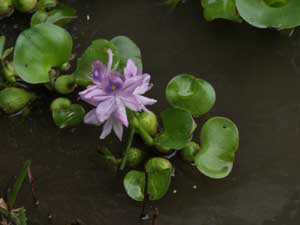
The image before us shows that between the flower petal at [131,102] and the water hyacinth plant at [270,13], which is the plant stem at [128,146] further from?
the water hyacinth plant at [270,13]

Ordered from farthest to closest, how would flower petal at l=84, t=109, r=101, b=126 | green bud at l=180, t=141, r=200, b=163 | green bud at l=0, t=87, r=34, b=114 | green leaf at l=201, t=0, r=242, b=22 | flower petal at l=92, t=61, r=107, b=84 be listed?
green leaf at l=201, t=0, r=242, b=22 < green bud at l=0, t=87, r=34, b=114 < green bud at l=180, t=141, r=200, b=163 < flower petal at l=84, t=109, r=101, b=126 < flower petal at l=92, t=61, r=107, b=84

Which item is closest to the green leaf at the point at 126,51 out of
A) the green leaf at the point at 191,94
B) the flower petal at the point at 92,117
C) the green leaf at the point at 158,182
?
the green leaf at the point at 191,94

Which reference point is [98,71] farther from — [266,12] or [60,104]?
[266,12]

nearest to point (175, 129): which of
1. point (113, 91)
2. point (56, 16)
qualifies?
point (113, 91)

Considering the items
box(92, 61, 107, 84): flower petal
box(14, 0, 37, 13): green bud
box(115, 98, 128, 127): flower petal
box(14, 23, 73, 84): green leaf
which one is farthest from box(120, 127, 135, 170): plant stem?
box(14, 0, 37, 13): green bud

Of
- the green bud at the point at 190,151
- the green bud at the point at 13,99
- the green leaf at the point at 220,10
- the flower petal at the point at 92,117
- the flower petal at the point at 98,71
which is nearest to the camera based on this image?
the flower petal at the point at 98,71

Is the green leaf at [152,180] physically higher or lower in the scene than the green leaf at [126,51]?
lower

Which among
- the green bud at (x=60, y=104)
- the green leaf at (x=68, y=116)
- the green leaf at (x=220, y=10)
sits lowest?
the green leaf at (x=68, y=116)

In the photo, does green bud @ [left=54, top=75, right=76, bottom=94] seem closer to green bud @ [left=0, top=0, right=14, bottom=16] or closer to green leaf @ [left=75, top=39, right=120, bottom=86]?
green leaf @ [left=75, top=39, right=120, bottom=86]
